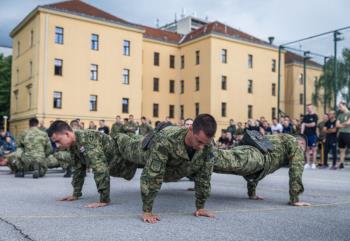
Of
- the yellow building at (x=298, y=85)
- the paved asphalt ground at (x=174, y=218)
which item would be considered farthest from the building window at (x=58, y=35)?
the paved asphalt ground at (x=174, y=218)

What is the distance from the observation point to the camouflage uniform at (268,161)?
579 cm

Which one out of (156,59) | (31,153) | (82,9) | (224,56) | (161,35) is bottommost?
(31,153)

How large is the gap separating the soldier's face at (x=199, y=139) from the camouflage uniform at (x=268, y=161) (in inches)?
52.9

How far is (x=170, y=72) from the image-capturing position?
5047cm

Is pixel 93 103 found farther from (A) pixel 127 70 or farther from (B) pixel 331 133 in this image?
(B) pixel 331 133

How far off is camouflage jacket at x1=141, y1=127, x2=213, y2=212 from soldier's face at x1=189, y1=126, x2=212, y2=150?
235 millimetres

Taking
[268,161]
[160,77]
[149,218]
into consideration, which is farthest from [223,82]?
[149,218]

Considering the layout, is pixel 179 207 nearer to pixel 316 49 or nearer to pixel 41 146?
pixel 41 146

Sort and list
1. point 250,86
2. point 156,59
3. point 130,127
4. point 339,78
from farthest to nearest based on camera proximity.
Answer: point 250,86 < point 156,59 < point 339,78 < point 130,127

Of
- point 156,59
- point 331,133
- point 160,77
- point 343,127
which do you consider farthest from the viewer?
point 160,77

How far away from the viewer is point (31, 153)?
10938mm

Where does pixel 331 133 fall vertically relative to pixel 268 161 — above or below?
above

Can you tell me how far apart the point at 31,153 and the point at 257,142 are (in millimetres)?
6739

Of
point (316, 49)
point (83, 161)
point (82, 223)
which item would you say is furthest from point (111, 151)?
point (316, 49)
